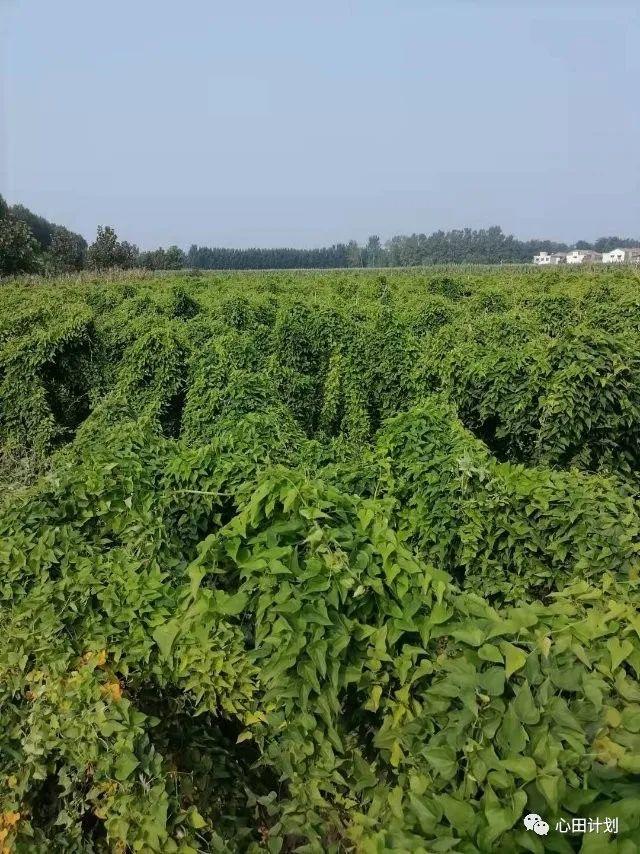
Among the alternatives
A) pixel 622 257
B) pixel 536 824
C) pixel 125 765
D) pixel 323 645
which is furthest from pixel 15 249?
pixel 622 257

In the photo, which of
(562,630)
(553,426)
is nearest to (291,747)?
(562,630)

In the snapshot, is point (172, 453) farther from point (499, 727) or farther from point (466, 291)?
point (466, 291)

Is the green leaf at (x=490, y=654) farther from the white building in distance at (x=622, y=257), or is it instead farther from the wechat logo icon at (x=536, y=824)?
the white building in distance at (x=622, y=257)

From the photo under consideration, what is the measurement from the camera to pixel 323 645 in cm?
221

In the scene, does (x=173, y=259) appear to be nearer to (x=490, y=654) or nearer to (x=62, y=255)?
(x=62, y=255)

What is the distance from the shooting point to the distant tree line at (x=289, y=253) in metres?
43.2

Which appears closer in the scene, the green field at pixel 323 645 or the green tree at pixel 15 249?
the green field at pixel 323 645

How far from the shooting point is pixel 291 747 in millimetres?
2338

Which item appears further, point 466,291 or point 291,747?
point 466,291

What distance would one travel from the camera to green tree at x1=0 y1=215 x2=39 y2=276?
3206 cm

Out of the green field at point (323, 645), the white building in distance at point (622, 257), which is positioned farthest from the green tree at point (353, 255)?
the green field at point (323, 645)

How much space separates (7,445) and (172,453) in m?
5.31

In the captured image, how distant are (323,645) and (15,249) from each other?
37.2 metres

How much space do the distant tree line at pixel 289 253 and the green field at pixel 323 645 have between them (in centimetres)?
3779
